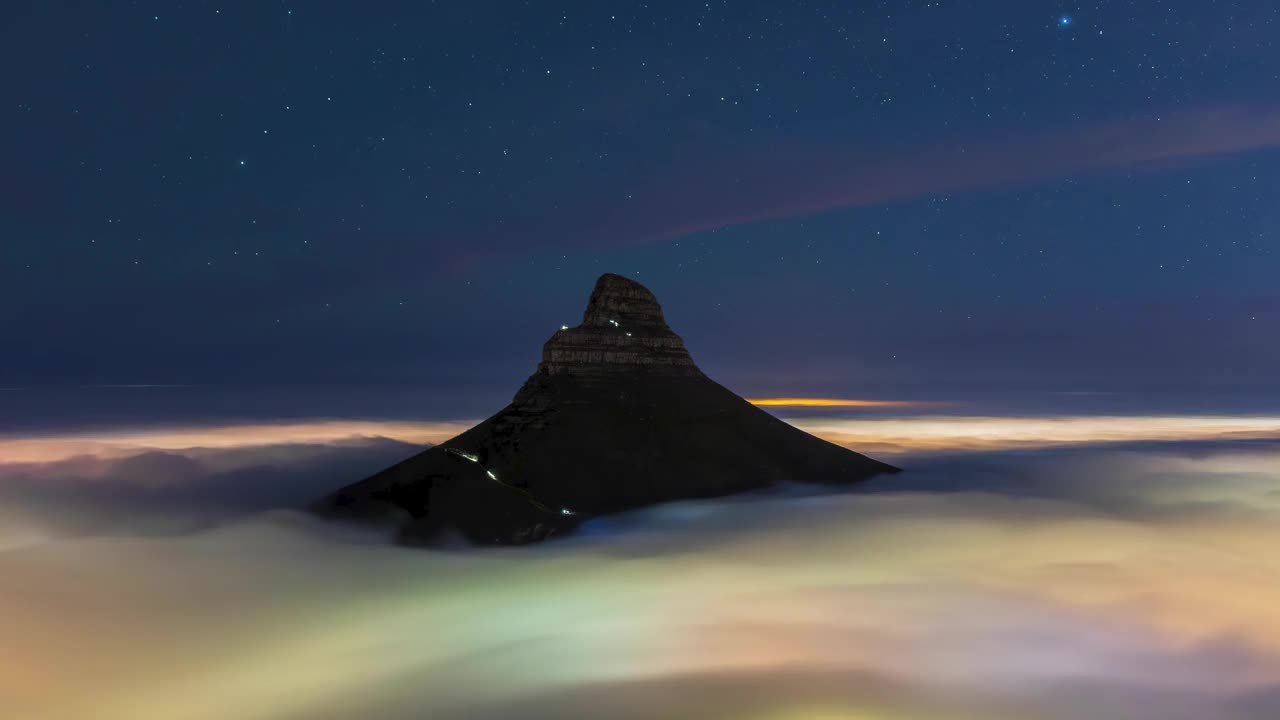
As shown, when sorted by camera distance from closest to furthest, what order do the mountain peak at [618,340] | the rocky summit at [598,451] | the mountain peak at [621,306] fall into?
the rocky summit at [598,451]
the mountain peak at [618,340]
the mountain peak at [621,306]

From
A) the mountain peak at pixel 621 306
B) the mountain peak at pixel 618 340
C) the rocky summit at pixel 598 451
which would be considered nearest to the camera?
the rocky summit at pixel 598 451

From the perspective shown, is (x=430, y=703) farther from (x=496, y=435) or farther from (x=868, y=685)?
(x=496, y=435)

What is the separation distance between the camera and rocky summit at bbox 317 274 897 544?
55406mm

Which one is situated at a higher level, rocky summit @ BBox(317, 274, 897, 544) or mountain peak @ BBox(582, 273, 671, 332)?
mountain peak @ BBox(582, 273, 671, 332)

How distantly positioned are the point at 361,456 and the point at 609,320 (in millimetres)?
81495

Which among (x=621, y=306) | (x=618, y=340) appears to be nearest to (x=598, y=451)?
(x=618, y=340)

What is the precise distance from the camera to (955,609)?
44906 millimetres

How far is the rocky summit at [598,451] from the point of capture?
182 ft

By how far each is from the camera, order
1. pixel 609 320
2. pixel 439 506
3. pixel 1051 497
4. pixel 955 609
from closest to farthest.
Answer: pixel 955 609
pixel 439 506
pixel 609 320
pixel 1051 497

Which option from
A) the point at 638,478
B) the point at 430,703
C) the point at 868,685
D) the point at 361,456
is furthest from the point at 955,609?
the point at 361,456

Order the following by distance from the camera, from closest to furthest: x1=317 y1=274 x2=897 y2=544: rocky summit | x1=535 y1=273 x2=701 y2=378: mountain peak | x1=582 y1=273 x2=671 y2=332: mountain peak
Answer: x1=317 y1=274 x2=897 y2=544: rocky summit
x1=535 y1=273 x2=701 y2=378: mountain peak
x1=582 y1=273 x2=671 y2=332: mountain peak

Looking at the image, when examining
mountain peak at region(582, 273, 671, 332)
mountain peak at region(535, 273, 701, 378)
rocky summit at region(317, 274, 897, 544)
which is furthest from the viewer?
mountain peak at region(582, 273, 671, 332)

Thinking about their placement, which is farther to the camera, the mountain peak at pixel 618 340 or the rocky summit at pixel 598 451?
the mountain peak at pixel 618 340

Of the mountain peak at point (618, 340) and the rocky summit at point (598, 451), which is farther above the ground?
the mountain peak at point (618, 340)
